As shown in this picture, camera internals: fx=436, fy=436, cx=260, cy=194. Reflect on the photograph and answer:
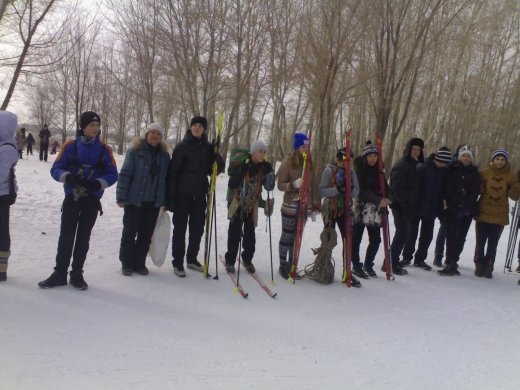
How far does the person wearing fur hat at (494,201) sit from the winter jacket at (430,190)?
24.7 inches

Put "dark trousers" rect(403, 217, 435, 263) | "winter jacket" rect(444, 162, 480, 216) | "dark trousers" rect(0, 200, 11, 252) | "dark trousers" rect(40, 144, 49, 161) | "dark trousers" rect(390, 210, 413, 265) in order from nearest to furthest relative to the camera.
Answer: "dark trousers" rect(0, 200, 11, 252) → "dark trousers" rect(390, 210, 413, 265) → "winter jacket" rect(444, 162, 480, 216) → "dark trousers" rect(403, 217, 435, 263) → "dark trousers" rect(40, 144, 49, 161)

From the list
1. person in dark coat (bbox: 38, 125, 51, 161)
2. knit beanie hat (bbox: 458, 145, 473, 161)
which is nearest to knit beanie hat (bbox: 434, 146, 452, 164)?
knit beanie hat (bbox: 458, 145, 473, 161)

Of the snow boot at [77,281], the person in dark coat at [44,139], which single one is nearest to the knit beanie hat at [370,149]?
the snow boot at [77,281]

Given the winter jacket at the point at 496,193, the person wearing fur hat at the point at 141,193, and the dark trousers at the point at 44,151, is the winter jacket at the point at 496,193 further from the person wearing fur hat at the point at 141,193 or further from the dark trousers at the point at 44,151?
the dark trousers at the point at 44,151

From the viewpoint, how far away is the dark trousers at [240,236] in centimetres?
534

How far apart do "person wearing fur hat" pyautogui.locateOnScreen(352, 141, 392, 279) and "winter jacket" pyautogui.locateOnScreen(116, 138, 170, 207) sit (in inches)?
98.4

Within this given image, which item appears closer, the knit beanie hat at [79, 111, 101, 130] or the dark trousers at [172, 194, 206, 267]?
the knit beanie hat at [79, 111, 101, 130]

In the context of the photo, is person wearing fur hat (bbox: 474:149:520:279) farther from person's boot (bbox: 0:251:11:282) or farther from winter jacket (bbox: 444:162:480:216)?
person's boot (bbox: 0:251:11:282)

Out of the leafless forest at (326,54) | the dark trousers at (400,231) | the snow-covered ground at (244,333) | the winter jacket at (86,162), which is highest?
the leafless forest at (326,54)

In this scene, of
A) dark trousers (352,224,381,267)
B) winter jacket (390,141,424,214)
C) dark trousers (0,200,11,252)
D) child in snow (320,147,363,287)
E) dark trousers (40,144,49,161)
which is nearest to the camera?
dark trousers (0,200,11,252)

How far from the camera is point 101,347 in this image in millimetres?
3268

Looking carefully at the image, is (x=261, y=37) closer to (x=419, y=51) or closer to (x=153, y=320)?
(x=419, y=51)

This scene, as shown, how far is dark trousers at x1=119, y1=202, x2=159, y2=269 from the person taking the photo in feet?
16.2

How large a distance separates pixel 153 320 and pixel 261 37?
11.2m
